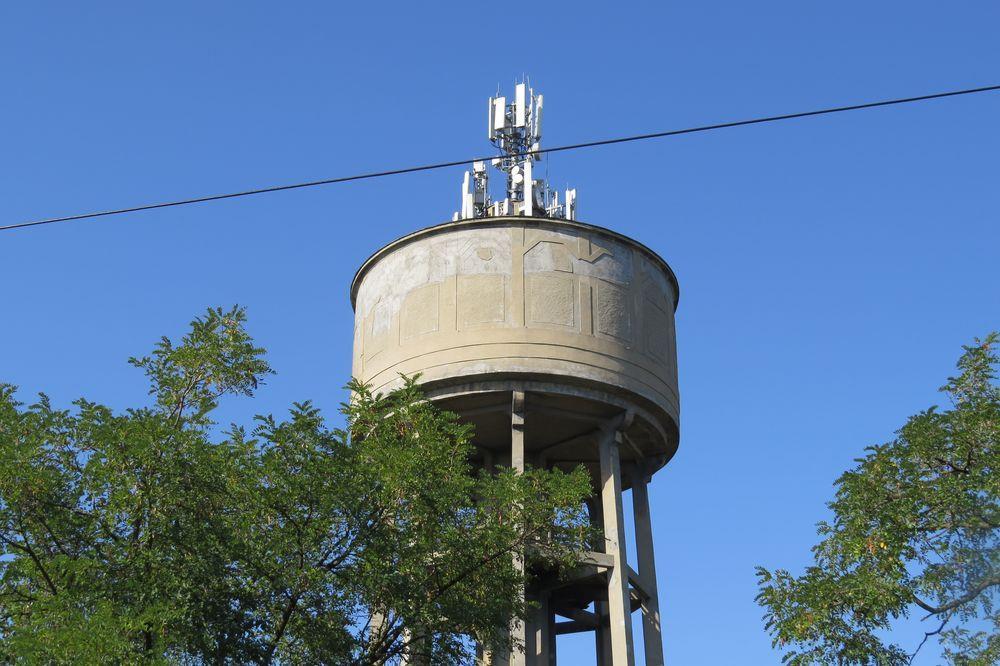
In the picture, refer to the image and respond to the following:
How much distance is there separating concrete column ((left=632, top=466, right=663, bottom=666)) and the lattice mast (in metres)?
5.11

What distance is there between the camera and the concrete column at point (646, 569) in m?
21.4

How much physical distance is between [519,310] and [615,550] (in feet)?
12.7

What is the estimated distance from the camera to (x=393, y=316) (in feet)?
72.3

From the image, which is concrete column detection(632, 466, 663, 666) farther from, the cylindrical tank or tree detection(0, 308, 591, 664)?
tree detection(0, 308, 591, 664)

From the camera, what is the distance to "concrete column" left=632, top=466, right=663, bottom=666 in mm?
21391

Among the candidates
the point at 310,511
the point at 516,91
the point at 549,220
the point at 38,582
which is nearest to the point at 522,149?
the point at 516,91

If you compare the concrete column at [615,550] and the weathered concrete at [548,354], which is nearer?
the concrete column at [615,550]

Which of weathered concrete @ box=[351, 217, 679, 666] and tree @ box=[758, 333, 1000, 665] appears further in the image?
weathered concrete @ box=[351, 217, 679, 666]

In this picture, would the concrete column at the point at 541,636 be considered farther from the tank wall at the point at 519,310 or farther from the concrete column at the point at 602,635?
the tank wall at the point at 519,310

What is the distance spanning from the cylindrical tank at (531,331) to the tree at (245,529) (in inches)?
164

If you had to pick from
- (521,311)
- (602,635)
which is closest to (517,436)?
(521,311)

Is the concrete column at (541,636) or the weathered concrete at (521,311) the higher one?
the weathered concrete at (521,311)

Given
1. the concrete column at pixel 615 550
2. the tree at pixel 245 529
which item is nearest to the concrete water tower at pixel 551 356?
the concrete column at pixel 615 550

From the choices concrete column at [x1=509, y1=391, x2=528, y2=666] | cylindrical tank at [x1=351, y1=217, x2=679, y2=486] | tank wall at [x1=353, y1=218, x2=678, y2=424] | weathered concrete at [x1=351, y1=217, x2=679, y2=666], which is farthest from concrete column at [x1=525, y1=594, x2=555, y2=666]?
tank wall at [x1=353, y1=218, x2=678, y2=424]
